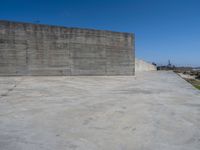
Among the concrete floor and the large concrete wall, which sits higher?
the large concrete wall

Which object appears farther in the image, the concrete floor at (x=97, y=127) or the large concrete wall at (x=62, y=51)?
the large concrete wall at (x=62, y=51)

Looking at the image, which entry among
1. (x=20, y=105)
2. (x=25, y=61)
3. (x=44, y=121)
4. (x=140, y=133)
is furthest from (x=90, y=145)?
(x=25, y=61)

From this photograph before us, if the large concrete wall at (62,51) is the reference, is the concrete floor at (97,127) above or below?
below

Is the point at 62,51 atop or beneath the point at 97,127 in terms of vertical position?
atop

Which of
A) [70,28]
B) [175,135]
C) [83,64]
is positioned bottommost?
[175,135]

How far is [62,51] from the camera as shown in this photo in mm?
10688

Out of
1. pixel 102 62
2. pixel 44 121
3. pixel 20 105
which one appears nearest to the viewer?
pixel 44 121

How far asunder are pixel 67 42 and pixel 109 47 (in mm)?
3068

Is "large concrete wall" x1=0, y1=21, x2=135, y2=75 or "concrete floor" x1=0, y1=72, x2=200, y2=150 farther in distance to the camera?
"large concrete wall" x1=0, y1=21, x2=135, y2=75

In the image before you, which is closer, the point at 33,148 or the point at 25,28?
the point at 33,148

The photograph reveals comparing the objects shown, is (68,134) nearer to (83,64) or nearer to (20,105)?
(20,105)

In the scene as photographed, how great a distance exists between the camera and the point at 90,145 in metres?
2.13

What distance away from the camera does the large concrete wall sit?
938 centimetres

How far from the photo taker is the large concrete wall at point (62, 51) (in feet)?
30.8
